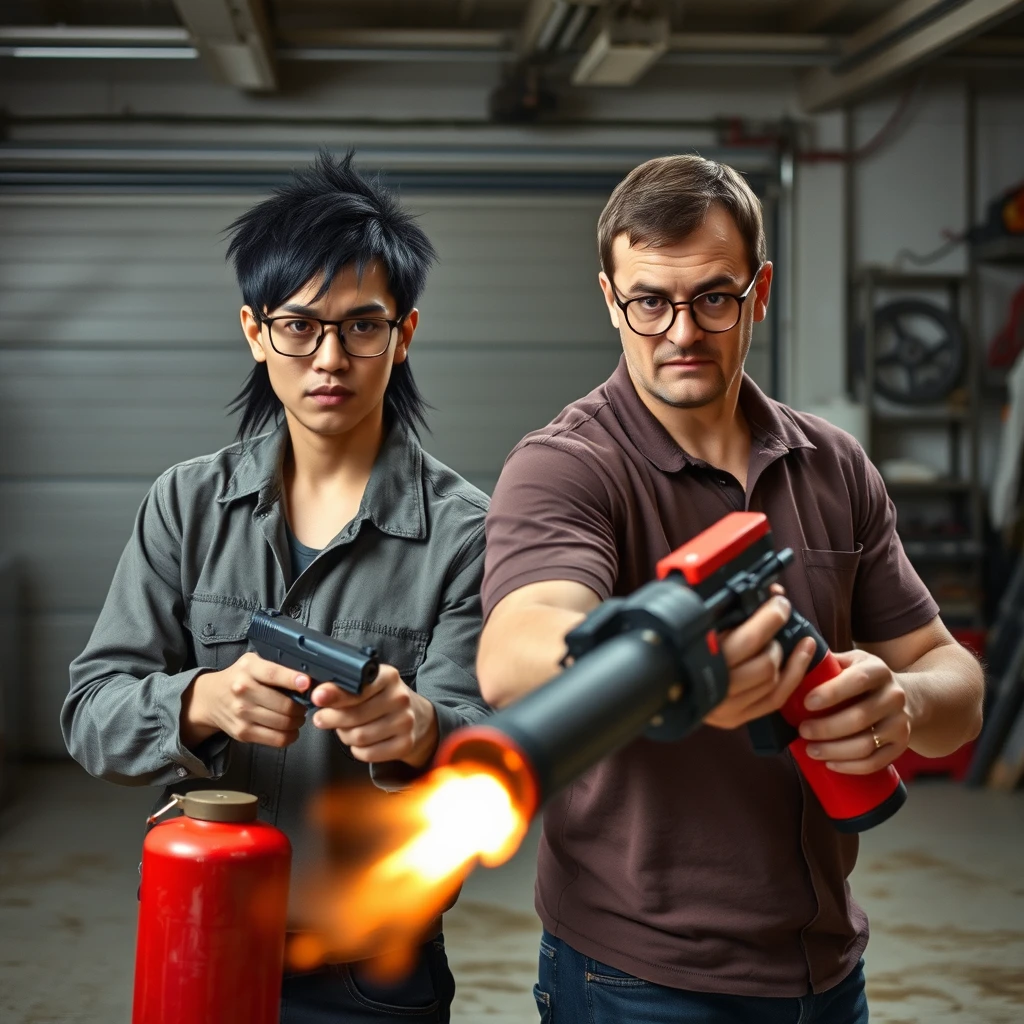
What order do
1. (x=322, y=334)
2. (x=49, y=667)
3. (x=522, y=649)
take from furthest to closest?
(x=49, y=667) → (x=322, y=334) → (x=522, y=649)

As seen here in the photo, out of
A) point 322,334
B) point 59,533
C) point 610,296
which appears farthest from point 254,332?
point 59,533

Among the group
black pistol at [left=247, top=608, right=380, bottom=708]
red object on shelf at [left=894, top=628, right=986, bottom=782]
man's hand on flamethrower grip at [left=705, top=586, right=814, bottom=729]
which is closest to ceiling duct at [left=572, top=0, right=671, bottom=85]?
red object on shelf at [left=894, top=628, right=986, bottom=782]

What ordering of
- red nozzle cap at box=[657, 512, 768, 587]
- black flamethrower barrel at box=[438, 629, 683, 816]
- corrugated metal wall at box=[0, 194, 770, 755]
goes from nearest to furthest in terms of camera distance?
black flamethrower barrel at box=[438, 629, 683, 816], red nozzle cap at box=[657, 512, 768, 587], corrugated metal wall at box=[0, 194, 770, 755]

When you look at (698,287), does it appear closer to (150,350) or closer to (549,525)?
(549,525)

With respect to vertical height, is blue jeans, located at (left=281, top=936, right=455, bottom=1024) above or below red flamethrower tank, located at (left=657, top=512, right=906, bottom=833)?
below

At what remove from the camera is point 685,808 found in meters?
1.29

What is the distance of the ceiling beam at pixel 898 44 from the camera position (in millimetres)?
4762

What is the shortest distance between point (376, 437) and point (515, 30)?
4.86 metres

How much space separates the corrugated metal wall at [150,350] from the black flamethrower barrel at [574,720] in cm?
542

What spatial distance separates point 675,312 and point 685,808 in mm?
522

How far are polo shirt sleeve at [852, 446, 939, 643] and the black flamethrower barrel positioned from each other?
69 cm

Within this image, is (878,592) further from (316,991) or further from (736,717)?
(316,991)

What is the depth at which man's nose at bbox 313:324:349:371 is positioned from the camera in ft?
4.88

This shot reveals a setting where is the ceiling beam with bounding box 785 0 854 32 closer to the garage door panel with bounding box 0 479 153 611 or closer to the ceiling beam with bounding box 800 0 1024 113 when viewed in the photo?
the ceiling beam with bounding box 800 0 1024 113
